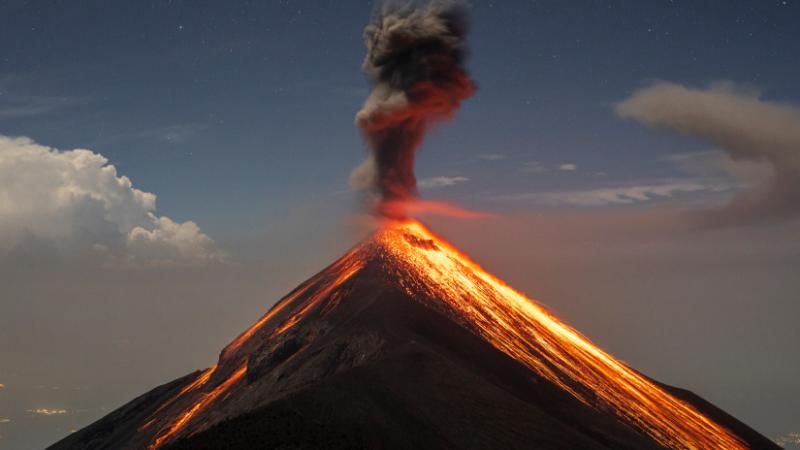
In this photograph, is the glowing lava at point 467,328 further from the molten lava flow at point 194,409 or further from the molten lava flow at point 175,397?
the molten lava flow at point 175,397

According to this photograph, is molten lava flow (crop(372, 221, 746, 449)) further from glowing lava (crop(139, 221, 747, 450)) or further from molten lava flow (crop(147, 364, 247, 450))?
molten lava flow (crop(147, 364, 247, 450))

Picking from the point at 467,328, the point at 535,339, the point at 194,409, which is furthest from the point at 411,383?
the point at 535,339

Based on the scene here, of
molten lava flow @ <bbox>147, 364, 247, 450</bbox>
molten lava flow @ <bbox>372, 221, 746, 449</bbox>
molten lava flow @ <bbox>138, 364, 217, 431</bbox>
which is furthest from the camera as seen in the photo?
molten lava flow @ <bbox>138, 364, 217, 431</bbox>

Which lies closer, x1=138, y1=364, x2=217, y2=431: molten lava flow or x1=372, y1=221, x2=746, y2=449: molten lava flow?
x1=372, y1=221, x2=746, y2=449: molten lava flow

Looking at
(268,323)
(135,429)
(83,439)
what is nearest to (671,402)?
(268,323)

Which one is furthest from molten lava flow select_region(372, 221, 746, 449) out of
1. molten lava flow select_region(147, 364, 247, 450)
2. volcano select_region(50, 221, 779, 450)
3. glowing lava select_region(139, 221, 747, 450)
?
molten lava flow select_region(147, 364, 247, 450)

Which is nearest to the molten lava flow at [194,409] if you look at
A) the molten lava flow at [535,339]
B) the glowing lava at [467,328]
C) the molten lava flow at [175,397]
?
the glowing lava at [467,328]

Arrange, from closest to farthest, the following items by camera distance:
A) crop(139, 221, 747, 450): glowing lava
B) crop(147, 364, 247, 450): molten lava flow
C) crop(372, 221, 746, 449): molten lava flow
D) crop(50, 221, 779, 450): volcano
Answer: crop(50, 221, 779, 450): volcano < crop(147, 364, 247, 450): molten lava flow < crop(139, 221, 747, 450): glowing lava < crop(372, 221, 746, 449): molten lava flow
